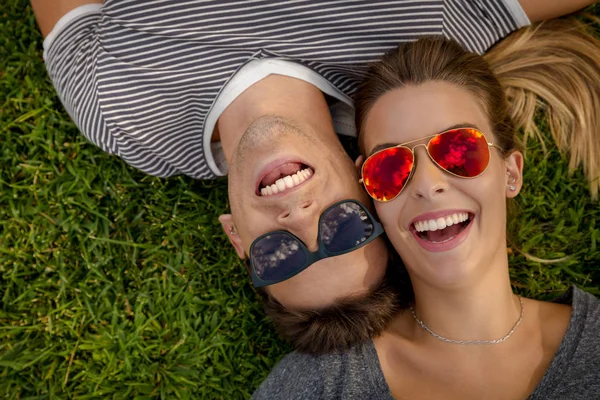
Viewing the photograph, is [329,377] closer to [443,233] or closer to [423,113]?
[443,233]

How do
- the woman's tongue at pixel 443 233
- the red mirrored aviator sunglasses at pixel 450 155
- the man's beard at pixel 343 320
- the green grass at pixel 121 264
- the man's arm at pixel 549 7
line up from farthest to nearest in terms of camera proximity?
the green grass at pixel 121 264
the man's arm at pixel 549 7
the man's beard at pixel 343 320
the woman's tongue at pixel 443 233
the red mirrored aviator sunglasses at pixel 450 155

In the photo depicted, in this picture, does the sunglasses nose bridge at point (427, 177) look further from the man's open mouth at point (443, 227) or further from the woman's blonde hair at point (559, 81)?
the woman's blonde hair at point (559, 81)

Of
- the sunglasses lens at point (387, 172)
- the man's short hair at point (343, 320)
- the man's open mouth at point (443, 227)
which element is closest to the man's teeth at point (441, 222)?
the man's open mouth at point (443, 227)

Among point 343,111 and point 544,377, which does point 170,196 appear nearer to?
point 343,111

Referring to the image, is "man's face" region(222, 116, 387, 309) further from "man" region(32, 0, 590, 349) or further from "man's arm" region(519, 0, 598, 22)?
"man's arm" region(519, 0, 598, 22)

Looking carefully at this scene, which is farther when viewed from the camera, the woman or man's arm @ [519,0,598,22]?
man's arm @ [519,0,598,22]

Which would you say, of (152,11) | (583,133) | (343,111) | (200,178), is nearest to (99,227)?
(200,178)

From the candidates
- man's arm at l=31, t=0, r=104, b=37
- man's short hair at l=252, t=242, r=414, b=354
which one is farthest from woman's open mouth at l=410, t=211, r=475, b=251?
man's arm at l=31, t=0, r=104, b=37

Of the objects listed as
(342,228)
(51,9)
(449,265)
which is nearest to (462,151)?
(449,265)

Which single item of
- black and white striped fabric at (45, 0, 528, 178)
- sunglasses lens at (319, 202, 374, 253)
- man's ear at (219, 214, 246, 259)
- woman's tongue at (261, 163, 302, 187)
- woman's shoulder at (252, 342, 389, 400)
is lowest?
woman's shoulder at (252, 342, 389, 400)

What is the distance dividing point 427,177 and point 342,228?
52 cm

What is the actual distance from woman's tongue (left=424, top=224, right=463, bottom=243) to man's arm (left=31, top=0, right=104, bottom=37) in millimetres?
2705

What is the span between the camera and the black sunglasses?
286 centimetres

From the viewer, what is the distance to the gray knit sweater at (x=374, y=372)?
2924mm
